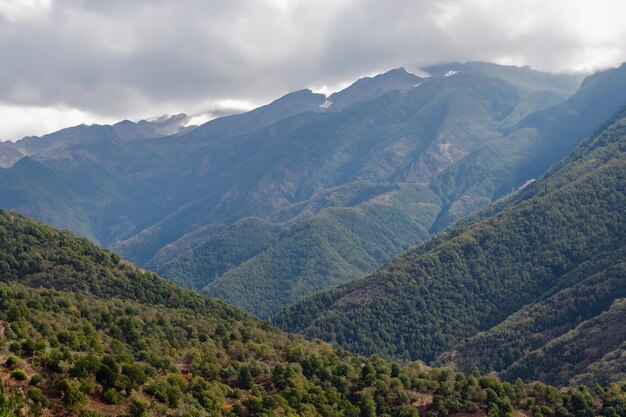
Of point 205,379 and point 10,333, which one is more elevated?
point 10,333

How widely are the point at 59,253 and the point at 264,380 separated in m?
92.5

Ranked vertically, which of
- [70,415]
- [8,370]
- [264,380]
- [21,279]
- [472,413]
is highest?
[21,279]

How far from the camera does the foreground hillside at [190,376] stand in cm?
6925

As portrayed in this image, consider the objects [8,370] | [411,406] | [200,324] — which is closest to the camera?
[8,370]

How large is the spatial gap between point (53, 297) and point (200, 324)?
28.7m

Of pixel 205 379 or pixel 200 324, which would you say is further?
pixel 200 324

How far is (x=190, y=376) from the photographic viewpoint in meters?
93.6

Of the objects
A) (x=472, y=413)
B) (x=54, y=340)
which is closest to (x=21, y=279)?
(x=54, y=340)

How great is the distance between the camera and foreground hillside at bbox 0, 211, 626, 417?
69.2 metres

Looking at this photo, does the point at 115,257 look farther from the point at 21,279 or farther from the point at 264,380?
the point at 264,380

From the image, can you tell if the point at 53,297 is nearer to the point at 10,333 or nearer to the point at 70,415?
the point at 10,333

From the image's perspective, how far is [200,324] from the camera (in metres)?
132

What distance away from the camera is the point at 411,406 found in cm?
10200

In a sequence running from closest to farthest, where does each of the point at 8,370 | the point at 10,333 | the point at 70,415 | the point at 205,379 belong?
the point at 70,415 < the point at 8,370 < the point at 10,333 < the point at 205,379
